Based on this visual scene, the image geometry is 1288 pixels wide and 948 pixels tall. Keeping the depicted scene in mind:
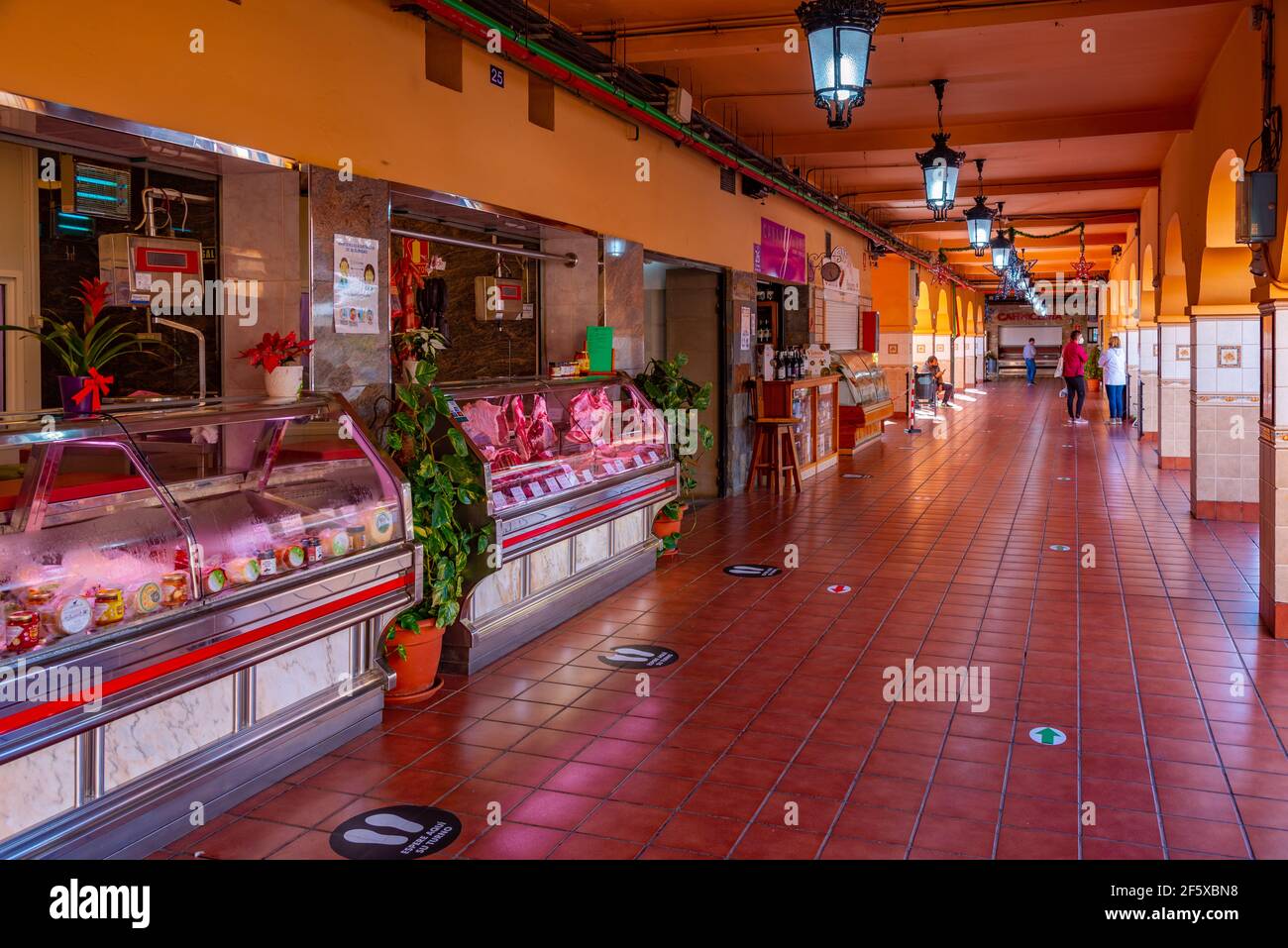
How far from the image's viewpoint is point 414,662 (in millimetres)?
4766

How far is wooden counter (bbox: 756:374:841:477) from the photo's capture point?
11.1 metres

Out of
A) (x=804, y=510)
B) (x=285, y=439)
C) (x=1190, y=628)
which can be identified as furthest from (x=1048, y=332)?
(x=285, y=439)

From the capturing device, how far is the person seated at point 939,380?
77.4 feet

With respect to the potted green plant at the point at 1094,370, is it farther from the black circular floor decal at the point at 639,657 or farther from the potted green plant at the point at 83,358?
the potted green plant at the point at 83,358

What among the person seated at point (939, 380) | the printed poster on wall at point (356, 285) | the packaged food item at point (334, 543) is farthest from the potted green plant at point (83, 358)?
Result: the person seated at point (939, 380)

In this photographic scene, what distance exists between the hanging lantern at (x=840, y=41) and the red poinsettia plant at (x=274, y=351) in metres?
2.62

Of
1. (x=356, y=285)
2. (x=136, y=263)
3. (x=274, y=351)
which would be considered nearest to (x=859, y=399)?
(x=356, y=285)

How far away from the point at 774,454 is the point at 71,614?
341 inches

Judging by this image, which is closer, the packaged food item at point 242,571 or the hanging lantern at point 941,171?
the packaged food item at point 242,571

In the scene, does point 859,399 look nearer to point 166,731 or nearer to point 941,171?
point 941,171
